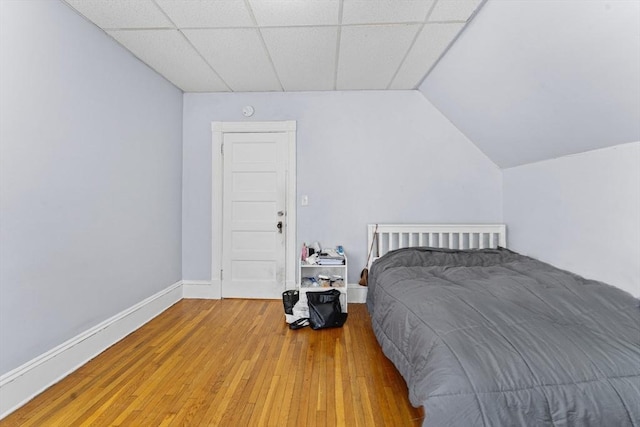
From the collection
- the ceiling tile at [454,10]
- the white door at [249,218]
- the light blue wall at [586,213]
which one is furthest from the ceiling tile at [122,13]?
the light blue wall at [586,213]

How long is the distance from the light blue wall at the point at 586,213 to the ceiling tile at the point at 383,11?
1703mm

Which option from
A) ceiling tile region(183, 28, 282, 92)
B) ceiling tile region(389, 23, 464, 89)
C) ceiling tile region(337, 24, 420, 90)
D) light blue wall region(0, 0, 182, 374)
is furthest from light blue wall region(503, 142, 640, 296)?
light blue wall region(0, 0, 182, 374)

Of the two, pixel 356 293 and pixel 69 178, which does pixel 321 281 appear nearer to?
pixel 356 293

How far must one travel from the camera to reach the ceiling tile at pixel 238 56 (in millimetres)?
2309

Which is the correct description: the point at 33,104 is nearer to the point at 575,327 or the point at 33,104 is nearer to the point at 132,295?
the point at 132,295

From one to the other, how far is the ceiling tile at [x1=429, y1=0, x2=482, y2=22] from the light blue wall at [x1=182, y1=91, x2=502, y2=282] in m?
1.24

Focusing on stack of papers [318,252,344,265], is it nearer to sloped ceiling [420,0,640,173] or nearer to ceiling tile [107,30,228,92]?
sloped ceiling [420,0,640,173]

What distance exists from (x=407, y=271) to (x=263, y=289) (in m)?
1.79

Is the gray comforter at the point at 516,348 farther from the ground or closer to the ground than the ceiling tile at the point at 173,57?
closer to the ground

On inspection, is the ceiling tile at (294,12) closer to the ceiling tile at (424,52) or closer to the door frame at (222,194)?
the ceiling tile at (424,52)

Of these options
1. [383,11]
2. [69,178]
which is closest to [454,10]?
[383,11]

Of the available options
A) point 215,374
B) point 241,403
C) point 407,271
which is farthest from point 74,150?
point 407,271

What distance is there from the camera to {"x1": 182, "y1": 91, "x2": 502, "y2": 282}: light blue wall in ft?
10.8

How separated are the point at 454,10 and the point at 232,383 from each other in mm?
2931
